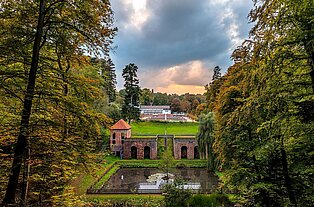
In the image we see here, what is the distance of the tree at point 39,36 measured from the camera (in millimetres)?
3979

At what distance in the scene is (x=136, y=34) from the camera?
14.6 meters

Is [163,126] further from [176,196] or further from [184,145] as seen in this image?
[176,196]

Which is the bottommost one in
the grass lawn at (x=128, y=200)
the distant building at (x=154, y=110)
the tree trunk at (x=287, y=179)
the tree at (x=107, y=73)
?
the grass lawn at (x=128, y=200)

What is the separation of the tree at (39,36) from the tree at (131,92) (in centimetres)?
3209

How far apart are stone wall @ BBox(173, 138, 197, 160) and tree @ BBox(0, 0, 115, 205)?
2691 cm

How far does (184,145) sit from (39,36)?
92.3 feet

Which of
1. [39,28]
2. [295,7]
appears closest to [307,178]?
[295,7]

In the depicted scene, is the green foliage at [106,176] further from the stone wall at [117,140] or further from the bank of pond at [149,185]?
the stone wall at [117,140]

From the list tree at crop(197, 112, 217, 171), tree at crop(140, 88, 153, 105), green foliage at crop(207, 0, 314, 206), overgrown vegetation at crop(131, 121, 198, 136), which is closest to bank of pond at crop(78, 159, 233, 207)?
tree at crop(197, 112, 217, 171)

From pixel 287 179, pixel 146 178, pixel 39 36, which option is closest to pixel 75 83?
pixel 39 36

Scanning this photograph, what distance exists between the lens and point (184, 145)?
3089 cm

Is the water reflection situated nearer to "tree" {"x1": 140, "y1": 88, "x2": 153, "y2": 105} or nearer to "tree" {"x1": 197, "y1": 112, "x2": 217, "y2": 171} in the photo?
"tree" {"x1": 197, "y1": 112, "x2": 217, "y2": 171}

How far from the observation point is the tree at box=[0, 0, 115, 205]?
3.98m

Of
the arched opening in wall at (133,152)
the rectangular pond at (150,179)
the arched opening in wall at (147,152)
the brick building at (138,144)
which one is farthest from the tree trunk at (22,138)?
the arched opening in wall at (147,152)
